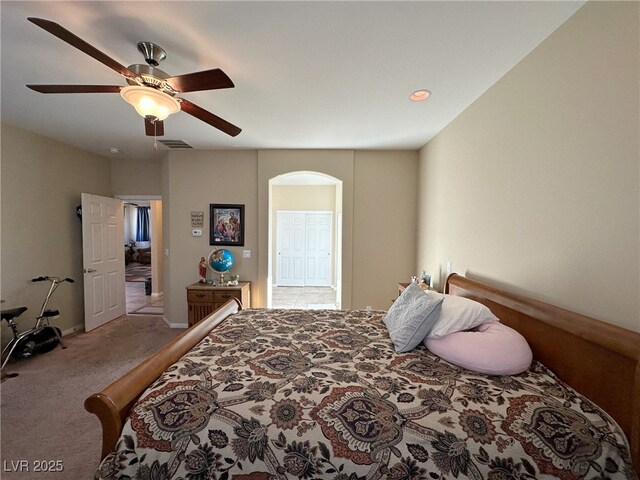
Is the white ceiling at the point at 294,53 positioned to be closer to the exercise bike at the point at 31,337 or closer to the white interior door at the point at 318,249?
the exercise bike at the point at 31,337

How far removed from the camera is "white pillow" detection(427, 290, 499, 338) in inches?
57.9

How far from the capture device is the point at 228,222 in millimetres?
3764

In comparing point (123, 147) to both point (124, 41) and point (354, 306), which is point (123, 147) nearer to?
point (124, 41)

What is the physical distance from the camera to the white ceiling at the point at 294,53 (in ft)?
4.28

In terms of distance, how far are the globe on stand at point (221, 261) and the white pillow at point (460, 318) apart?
2863 millimetres

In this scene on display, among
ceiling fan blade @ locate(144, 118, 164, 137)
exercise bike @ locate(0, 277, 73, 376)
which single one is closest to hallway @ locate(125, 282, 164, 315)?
exercise bike @ locate(0, 277, 73, 376)

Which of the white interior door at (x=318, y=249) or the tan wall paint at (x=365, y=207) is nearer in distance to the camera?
the tan wall paint at (x=365, y=207)

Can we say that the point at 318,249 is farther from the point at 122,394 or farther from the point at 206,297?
the point at 122,394

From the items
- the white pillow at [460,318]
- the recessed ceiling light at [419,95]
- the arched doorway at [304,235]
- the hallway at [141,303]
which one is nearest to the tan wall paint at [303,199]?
the arched doorway at [304,235]

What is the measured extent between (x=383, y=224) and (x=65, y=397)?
3885 millimetres

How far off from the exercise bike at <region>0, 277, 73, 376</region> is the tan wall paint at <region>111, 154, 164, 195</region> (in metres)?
1.74

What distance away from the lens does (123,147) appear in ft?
11.7

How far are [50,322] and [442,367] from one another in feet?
15.4

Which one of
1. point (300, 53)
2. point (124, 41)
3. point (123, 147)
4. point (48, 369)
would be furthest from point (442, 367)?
point (123, 147)
